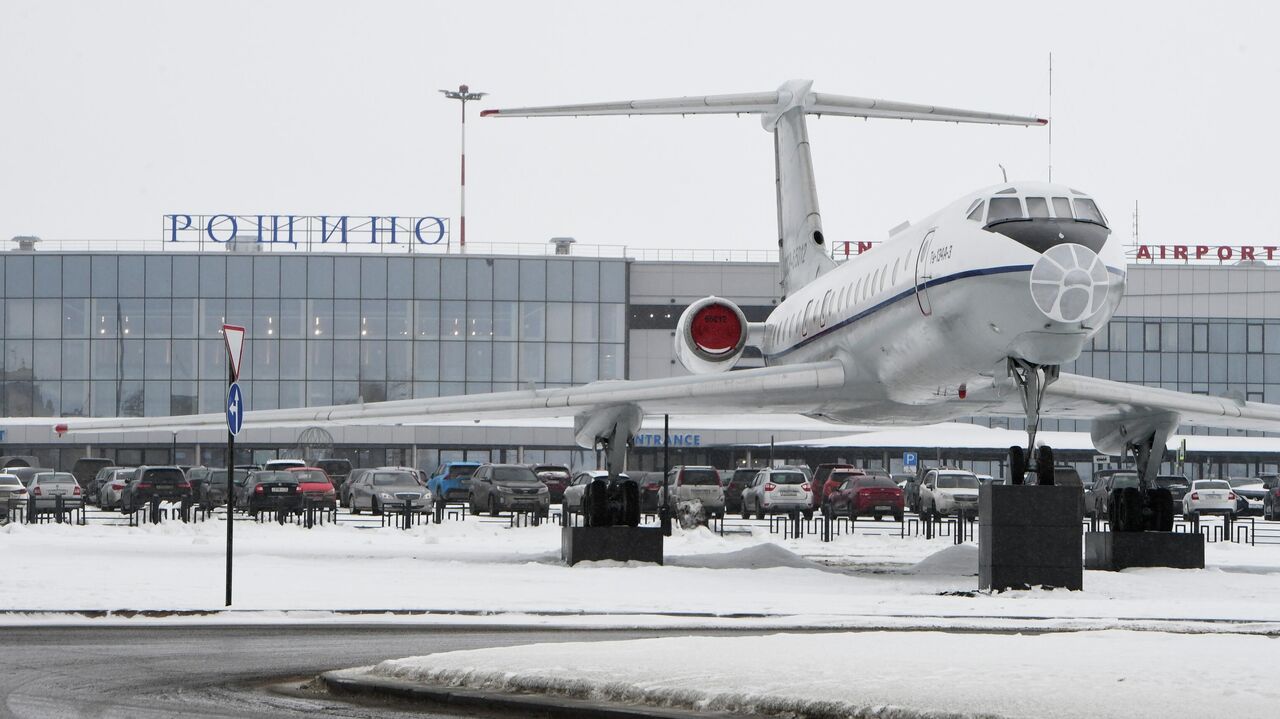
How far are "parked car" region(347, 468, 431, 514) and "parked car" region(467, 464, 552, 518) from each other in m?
1.40

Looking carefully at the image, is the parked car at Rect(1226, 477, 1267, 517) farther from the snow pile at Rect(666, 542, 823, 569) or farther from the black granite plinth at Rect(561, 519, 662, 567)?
the black granite plinth at Rect(561, 519, 662, 567)

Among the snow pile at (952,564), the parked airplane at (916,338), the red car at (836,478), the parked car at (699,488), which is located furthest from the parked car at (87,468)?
the snow pile at (952,564)

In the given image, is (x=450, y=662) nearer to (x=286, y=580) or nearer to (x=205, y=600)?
(x=205, y=600)

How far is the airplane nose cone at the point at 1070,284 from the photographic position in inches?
617

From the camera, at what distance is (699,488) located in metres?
41.9

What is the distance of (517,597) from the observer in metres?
16.2

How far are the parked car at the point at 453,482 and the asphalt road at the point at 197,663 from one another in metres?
31.8

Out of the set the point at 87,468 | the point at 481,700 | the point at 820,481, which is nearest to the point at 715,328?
the point at 481,700

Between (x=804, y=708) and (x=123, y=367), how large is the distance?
6644 cm

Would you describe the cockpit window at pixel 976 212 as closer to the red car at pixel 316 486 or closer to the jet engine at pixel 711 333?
the jet engine at pixel 711 333

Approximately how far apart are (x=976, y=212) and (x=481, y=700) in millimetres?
10196

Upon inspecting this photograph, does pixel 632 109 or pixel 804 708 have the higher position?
pixel 632 109

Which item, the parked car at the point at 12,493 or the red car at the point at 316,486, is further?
the red car at the point at 316,486

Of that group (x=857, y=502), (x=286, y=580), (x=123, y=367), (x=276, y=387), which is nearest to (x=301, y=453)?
(x=276, y=387)
